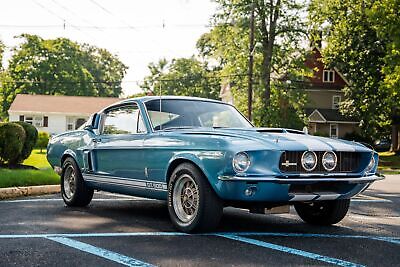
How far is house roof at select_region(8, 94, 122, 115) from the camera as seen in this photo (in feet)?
202

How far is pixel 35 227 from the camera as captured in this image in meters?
6.83

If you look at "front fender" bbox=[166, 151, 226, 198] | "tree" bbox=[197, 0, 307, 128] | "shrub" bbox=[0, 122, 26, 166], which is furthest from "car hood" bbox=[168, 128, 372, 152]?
"tree" bbox=[197, 0, 307, 128]

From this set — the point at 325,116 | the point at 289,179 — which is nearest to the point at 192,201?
the point at 289,179

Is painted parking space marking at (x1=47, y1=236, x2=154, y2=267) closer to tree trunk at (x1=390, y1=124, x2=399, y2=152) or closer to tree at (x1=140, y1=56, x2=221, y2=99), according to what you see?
tree trunk at (x1=390, y1=124, x2=399, y2=152)

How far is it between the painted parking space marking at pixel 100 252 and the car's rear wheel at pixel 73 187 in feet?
9.11

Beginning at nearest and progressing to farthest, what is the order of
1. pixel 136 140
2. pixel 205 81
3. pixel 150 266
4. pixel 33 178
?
pixel 150 266, pixel 136 140, pixel 33 178, pixel 205 81

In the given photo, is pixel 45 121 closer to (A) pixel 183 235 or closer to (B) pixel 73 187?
(B) pixel 73 187

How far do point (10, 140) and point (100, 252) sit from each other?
1056 centimetres

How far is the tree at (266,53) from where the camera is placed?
41344mm

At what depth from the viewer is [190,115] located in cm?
786

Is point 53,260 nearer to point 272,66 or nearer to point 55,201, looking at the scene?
point 55,201

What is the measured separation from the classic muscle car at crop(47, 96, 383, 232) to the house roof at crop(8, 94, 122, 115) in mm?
54519

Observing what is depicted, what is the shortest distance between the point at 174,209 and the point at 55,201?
3.73 meters

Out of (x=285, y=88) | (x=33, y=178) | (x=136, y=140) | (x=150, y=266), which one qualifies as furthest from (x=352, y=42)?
(x=150, y=266)
